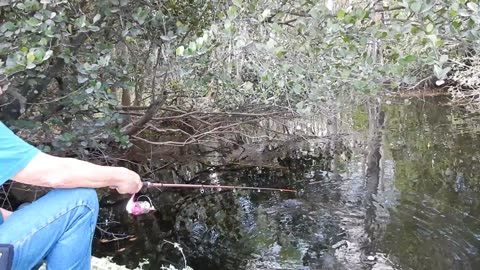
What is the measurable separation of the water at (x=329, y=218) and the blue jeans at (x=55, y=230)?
3.25 metres

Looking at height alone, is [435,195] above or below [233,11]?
below

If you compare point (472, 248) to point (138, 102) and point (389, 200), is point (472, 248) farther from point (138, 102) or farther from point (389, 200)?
point (138, 102)

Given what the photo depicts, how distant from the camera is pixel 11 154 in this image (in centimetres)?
170

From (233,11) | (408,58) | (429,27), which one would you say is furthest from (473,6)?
(233,11)

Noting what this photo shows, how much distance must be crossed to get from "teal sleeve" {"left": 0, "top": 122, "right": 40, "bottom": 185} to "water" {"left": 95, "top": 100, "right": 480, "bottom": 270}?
3504 mm

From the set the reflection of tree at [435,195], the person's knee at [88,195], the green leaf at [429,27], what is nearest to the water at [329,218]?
the reflection of tree at [435,195]

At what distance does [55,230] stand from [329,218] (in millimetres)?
4660

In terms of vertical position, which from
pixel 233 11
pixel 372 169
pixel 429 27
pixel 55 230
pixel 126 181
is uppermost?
pixel 233 11

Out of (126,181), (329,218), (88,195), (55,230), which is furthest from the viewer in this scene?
(329,218)

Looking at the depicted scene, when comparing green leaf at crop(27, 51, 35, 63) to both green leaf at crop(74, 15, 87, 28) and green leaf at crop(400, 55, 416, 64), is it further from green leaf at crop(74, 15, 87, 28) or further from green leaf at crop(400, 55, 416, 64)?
green leaf at crop(400, 55, 416, 64)

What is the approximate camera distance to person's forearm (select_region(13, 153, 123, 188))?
5.81ft

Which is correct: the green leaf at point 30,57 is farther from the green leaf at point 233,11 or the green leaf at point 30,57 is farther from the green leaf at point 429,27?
the green leaf at point 429,27

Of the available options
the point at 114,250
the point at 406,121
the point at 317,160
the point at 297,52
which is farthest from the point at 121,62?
the point at 406,121

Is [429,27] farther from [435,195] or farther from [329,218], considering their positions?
[435,195]
